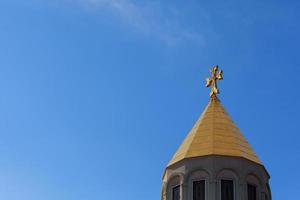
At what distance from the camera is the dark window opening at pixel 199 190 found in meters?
41.7

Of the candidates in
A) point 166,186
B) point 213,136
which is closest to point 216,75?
point 213,136

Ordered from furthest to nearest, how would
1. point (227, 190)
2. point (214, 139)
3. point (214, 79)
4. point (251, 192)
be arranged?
point (214, 79)
point (214, 139)
point (251, 192)
point (227, 190)

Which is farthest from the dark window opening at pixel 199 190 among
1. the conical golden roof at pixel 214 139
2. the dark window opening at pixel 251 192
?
the dark window opening at pixel 251 192

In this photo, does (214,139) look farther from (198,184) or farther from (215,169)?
(198,184)

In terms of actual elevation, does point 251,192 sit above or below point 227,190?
above

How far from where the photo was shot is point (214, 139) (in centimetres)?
4366

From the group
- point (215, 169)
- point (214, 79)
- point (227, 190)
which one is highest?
point (214, 79)

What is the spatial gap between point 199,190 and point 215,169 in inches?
59.8

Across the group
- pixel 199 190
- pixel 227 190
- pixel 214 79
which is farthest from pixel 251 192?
pixel 214 79

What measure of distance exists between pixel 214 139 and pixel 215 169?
2395mm

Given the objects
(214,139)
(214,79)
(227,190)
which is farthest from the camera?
(214,79)

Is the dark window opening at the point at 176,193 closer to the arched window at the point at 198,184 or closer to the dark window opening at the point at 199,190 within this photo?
the arched window at the point at 198,184

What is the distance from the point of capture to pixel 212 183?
41.6m

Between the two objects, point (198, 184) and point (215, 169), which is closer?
point (215, 169)
